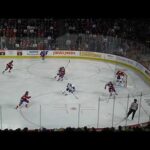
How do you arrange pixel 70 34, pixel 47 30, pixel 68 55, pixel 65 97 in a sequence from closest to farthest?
pixel 65 97
pixel 70 34
pixel 47 30
pixel 68 55

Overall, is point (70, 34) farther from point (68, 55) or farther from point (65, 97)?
point (65, 97)

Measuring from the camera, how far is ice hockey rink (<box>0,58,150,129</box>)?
11.3 meters

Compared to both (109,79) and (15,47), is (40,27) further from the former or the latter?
(109,79)

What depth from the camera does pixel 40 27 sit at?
58.5 feet

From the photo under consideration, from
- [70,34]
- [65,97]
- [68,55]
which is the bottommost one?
[65,97]

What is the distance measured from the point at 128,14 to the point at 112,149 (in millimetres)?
1837

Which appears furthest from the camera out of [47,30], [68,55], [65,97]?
[68,55]

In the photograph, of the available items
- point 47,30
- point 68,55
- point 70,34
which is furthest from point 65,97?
point 47,30

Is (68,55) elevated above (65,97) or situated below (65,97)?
above

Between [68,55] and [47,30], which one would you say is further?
[68,55]

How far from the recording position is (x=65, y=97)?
42.7ft

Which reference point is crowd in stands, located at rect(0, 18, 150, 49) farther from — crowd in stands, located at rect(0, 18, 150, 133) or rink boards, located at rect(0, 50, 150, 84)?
rink boards, located at rect(0, 50, 150, 84)

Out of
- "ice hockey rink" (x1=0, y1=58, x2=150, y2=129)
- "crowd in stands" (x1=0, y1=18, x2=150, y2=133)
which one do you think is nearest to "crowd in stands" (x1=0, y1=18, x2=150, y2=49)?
"crowd in stands" (x1=0, y1=18, x2=150, y2=133)

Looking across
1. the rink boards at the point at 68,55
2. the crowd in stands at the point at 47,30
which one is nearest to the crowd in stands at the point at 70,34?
the crowd in stands at the point at 47,30
